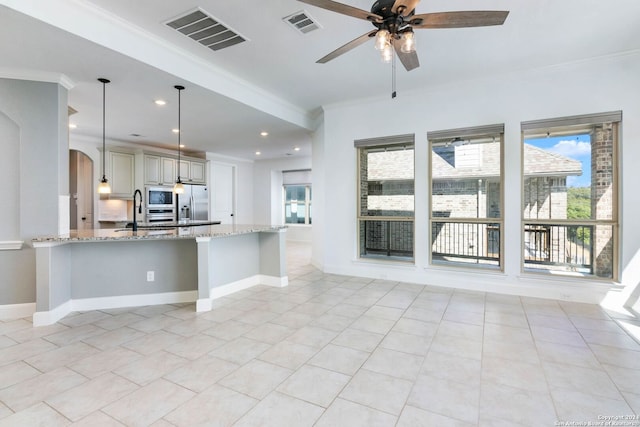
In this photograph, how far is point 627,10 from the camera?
2734 millimetres

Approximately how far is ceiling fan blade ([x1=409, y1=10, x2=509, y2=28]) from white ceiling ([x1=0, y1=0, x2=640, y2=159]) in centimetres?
64

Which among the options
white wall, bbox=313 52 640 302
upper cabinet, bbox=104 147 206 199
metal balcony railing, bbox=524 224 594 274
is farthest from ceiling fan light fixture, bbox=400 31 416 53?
upper cabinet, bbox=104 147 206 199

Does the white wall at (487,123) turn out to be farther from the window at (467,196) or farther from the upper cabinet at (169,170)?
the upper cabinet at (169,170)

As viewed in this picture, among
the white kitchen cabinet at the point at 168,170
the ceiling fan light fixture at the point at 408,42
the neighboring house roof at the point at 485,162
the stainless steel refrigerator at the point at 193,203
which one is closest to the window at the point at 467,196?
the neighboring house roof at the point at 485,162

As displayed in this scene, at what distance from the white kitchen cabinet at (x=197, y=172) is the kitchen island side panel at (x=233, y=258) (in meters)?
4.01

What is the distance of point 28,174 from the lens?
3.29m

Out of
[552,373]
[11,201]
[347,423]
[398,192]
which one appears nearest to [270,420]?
[347,423]

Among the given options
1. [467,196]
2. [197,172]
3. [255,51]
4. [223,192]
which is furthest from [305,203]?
[255,51]

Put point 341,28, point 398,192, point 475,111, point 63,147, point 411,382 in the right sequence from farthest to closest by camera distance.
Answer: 1. point 398,192
2. point 475,111
3. point 63,147
4. point 341,28
5. point 411,382

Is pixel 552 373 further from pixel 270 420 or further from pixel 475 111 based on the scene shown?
pixel 475 111

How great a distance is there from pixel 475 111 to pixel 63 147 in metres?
5.15

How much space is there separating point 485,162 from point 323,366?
145 inches

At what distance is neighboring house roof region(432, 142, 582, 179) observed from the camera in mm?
4066

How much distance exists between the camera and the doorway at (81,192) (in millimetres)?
6527
